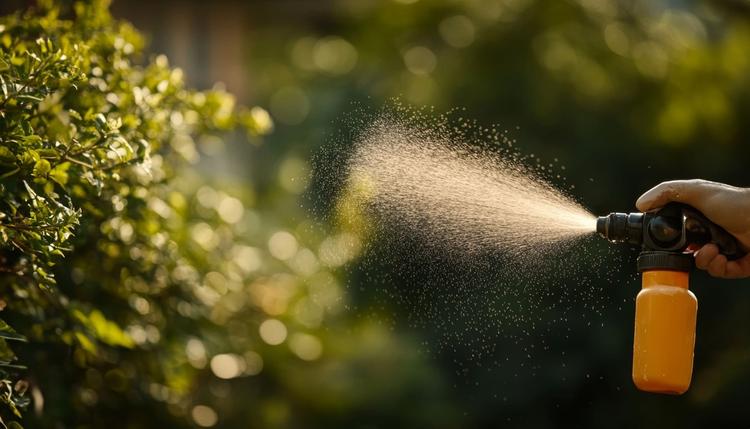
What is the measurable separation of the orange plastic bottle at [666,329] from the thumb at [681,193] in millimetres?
148

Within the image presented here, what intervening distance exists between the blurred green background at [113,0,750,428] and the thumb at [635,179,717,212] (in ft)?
3.67

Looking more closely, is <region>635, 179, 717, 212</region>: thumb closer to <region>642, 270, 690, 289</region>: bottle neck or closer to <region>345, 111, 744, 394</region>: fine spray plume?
<region>345, 111, 744, 394</region>: fine spray plume

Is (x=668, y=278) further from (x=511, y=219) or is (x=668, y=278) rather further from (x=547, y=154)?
(x=547, y=154)

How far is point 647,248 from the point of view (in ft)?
7.72

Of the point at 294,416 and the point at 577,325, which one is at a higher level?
the point at 577,325

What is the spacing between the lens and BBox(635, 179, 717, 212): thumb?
2352mm

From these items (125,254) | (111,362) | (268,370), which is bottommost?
(111,362)

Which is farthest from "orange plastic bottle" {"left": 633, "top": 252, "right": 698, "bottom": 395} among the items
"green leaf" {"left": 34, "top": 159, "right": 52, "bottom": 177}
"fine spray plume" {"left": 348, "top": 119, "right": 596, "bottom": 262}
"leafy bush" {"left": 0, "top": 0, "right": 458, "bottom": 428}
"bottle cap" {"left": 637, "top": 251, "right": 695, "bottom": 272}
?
"green leaf" {"left": 34, "top": 159, "right": 52, "bottom": 177}

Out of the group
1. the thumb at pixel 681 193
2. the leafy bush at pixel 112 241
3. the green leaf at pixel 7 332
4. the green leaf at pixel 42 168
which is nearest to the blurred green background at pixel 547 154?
the leafy bush at pixel 112 241

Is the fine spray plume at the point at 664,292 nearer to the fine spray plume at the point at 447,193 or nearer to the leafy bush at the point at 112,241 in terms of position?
the fine spray plume at the point at 447,193

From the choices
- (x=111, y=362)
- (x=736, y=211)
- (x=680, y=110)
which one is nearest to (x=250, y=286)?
(x=111, y=362)

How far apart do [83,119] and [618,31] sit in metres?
5.26

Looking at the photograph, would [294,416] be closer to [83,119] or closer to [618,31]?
[83,119]

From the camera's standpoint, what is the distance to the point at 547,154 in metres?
5.05
